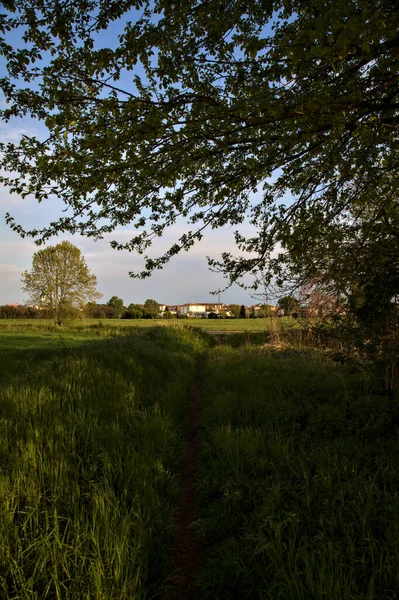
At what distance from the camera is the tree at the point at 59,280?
129 ft

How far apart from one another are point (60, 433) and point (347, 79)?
5517 millimetres

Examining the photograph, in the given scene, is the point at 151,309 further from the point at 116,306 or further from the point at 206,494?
the point at 206,494

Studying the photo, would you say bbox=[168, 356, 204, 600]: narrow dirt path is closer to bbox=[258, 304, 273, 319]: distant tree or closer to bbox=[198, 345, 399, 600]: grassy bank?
bbox=[198, 345, 399, 600]: grassy bank

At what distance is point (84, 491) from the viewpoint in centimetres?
330

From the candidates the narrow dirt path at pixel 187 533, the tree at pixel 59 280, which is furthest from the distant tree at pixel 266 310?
the tree at pixel 59 280

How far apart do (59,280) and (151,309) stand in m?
35.6

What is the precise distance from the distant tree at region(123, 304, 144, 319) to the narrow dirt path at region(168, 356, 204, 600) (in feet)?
232

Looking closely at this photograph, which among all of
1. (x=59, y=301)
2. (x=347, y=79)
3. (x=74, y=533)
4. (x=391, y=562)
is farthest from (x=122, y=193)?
(x=59, y=301)

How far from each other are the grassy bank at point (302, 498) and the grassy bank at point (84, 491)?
50cm

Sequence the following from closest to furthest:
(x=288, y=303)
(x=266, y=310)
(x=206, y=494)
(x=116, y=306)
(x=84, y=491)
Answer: (x=84, y=491) < (x=206, y=494) < (x=288, y=303) < (x=266, y=310) < (x=116, y=306)

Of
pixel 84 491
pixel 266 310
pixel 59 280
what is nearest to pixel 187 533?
pixel 84 491

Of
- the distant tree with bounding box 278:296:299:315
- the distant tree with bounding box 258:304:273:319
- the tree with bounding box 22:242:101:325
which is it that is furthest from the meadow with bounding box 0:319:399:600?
the tree with bounding box 22:242:101:325

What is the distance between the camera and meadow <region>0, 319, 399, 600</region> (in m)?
2.34

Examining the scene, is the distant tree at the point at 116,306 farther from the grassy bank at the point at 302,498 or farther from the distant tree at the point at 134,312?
the grassy bank at the point at 302,498
